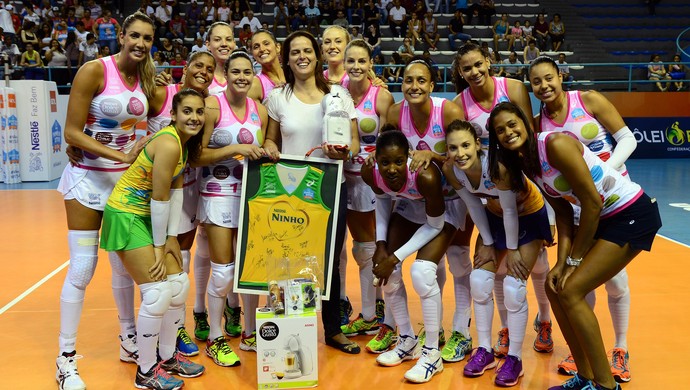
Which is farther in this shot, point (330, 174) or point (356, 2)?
point (356, 2)

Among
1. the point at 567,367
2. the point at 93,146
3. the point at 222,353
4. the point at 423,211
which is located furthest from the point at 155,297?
the point at 567,367

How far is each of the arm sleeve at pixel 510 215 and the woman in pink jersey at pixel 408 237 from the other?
0.40 metres

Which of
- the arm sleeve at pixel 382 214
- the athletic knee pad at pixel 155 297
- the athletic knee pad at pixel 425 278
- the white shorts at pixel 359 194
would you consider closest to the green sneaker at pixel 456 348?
the athletic knee pad at pixel 425 278

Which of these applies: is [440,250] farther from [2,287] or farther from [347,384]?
[2,287]

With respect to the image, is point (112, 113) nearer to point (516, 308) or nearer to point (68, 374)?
point (68, 374)

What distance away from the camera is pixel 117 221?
150 inches

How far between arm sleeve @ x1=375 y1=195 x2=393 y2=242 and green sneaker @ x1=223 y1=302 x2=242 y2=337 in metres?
1.29

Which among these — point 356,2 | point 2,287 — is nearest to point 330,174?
point 2,287

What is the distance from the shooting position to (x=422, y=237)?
4.25 metres

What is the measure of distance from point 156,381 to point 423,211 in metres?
1.90

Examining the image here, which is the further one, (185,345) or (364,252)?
(364,252)

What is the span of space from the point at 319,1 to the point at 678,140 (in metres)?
9.56

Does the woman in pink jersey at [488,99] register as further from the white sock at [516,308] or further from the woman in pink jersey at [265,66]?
the woman in pink jersey at [265,66]

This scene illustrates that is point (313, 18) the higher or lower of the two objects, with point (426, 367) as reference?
higher
